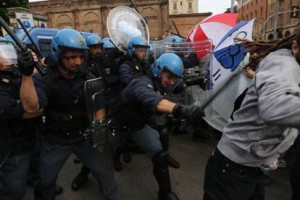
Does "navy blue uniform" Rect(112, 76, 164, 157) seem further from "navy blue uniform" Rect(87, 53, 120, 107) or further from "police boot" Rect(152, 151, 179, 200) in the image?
"navy blue uniform" Rect(87, 53, 120, 107)

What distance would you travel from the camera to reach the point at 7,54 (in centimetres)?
234

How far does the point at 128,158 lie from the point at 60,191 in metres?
1.21

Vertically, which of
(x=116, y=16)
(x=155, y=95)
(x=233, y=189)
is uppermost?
(x=116, y=16)

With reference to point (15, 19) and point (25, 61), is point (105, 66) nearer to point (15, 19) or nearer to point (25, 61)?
point (25, 61)

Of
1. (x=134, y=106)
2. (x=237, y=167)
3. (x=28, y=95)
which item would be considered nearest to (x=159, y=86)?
(x=134, y=106)

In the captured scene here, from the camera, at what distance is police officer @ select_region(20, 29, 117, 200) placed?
2.50 m

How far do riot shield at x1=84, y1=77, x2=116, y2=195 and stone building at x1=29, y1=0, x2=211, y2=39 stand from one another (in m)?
31.5

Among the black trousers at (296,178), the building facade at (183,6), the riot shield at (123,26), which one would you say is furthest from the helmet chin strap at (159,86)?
the building facade at (183,6)

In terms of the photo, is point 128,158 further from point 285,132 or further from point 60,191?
point 285,132

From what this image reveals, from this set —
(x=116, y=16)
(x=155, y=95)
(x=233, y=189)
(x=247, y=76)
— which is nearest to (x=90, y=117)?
(x=155, y=95)

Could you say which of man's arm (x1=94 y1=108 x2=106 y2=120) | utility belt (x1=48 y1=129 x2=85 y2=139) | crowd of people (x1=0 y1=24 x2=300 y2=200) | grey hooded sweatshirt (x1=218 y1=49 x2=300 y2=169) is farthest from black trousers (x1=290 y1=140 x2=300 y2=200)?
utility belt (x1=48 y1=129 x2=85 y2=139)

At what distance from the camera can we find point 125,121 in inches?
123

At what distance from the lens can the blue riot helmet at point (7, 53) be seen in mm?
2320

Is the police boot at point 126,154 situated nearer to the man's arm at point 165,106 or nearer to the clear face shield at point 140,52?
the clear face shield at point 140,52
